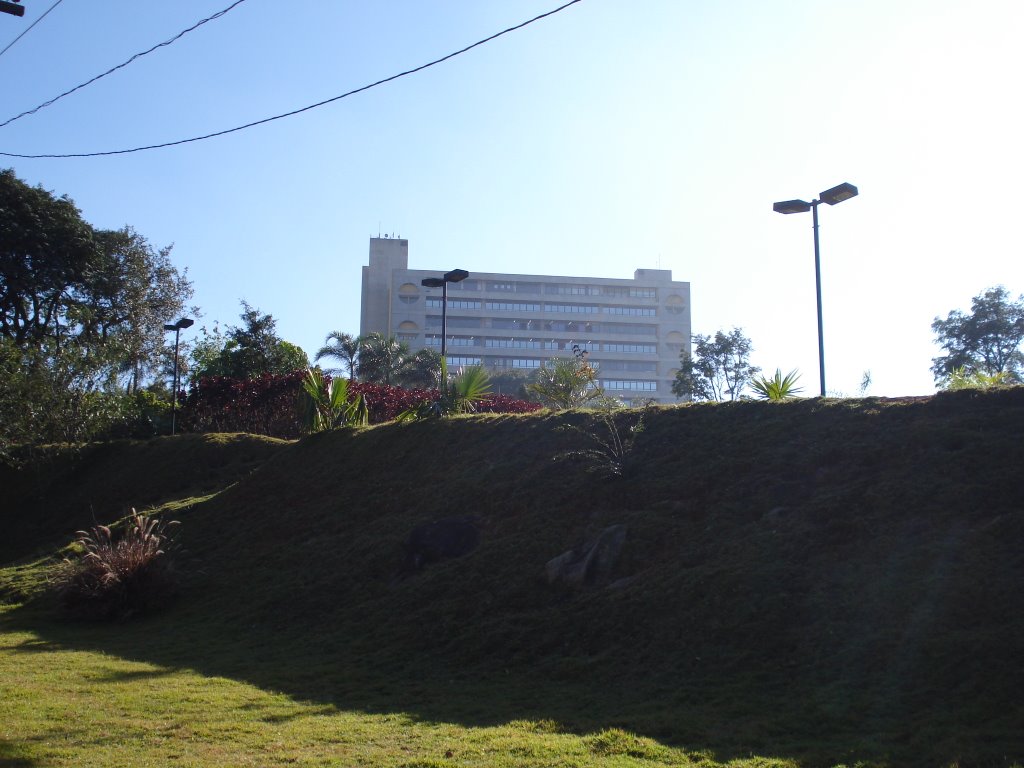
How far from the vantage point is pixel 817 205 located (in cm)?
1446

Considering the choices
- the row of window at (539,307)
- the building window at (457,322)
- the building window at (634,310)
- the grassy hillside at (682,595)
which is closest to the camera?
the grassy hillside at (682,595)

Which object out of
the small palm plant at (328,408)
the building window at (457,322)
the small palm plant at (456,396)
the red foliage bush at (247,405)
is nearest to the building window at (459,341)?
the building window at (457,322)

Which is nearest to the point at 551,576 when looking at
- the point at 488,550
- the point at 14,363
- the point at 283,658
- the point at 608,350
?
the point at 488,550

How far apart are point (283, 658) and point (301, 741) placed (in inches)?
158

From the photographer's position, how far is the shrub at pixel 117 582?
1357cm

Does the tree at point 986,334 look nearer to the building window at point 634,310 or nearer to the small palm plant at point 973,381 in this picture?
the small palm plant at point 973,381

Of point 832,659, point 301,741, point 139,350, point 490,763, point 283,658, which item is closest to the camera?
point 490,763

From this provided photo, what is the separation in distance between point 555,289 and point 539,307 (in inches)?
120

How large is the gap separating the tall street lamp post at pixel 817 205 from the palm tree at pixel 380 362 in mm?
43597

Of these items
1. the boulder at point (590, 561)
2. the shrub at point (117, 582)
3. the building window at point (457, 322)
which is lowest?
the shrub at point (117, 582)

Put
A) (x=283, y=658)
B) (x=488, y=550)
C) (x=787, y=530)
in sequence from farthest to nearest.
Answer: (x=488, y=550)
(x=283, y=658)
(x=787, y=530)

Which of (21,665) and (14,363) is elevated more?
(14,363)

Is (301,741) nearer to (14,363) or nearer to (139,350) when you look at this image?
(14,363)

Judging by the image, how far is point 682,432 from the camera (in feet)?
Answer: 43.1
